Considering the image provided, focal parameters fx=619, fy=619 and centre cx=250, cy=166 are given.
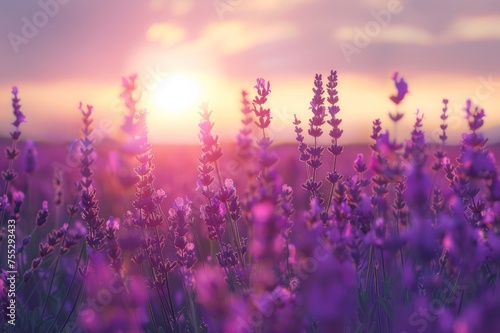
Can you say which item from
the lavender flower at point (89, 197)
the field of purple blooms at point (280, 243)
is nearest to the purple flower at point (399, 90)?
the field of purple blooms at point (280, 243)

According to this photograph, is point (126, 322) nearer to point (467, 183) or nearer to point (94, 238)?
point (94, 238)

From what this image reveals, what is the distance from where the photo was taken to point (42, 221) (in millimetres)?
3188

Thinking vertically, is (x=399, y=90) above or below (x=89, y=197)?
above

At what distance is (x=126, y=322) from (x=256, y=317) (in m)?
0.38

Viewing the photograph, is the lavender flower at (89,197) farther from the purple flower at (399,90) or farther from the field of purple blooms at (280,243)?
the purple flower at (399,90)

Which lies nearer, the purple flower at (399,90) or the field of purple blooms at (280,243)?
the field of purple blooms at (280,243)

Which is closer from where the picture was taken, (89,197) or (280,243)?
(280,243)

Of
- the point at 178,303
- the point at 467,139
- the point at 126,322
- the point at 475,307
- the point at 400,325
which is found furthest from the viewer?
the point at 178,303

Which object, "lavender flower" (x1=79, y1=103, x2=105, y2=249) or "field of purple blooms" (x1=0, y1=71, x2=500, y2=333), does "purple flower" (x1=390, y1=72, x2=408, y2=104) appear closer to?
"field of purple blooms" (x1=0, y1=71, x2=500, y2=333)

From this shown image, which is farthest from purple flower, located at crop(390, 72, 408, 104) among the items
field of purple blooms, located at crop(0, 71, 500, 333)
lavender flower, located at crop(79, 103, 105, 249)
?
lavender flower, located at crop(79, 103, 105, 249)

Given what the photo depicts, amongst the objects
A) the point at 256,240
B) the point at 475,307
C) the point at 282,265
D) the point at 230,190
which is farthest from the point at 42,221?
the point at 475,307

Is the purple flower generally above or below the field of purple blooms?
above

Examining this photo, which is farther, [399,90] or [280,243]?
[399,90]

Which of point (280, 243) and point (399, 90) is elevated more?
point (399, 90)
